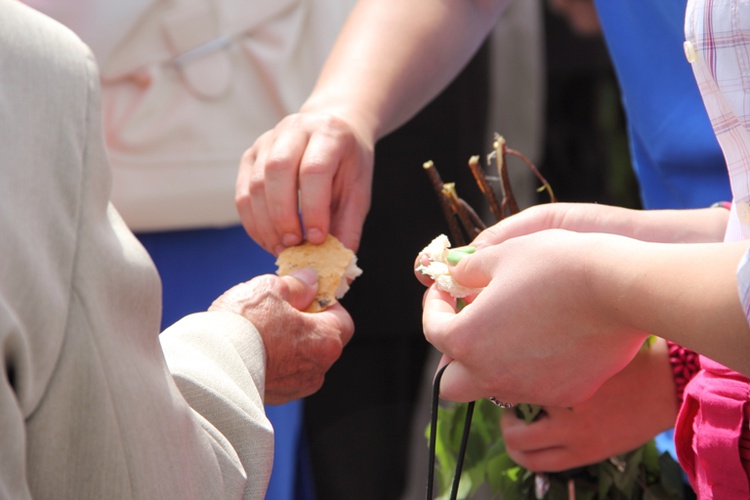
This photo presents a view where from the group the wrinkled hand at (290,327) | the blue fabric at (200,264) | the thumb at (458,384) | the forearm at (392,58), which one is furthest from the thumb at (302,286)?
the blue fabric at (200,264)

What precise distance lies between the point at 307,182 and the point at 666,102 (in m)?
0.58

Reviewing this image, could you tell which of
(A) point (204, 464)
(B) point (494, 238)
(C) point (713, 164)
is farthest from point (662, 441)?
(A) point (204, 464)

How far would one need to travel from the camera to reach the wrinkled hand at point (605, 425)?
1.23 metres

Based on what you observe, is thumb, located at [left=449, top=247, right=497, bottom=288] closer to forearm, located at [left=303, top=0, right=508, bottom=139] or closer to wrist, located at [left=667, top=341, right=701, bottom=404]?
wrist, located at [left=667, top=341, right=701, bottom=404]

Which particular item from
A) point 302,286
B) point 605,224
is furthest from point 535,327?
point 302,286

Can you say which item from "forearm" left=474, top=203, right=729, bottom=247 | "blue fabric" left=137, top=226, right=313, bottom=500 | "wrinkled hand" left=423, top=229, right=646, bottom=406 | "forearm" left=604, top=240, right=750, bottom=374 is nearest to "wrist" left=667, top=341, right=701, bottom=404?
"forearm" left=474, top=203, right=729, bottom=247

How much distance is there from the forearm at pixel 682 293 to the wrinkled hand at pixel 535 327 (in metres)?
0.01

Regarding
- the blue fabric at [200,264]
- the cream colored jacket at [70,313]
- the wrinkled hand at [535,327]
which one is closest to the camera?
the cream colored jacket at [70,313]

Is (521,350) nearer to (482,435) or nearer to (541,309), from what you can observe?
(541,309)

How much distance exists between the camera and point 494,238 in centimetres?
110

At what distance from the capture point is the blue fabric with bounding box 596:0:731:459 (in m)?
1.37

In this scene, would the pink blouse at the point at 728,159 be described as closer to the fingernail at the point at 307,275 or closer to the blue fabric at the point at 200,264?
the fingernail at the point at 307,275

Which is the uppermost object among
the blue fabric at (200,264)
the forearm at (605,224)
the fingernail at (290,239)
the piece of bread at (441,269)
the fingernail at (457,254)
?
the forearm at (605,224)

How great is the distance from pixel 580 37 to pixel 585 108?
10.8 inches
